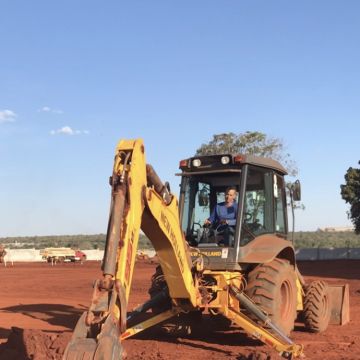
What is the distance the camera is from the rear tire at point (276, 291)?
26.2 feet

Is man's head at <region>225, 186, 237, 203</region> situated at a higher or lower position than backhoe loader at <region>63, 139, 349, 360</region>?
higher

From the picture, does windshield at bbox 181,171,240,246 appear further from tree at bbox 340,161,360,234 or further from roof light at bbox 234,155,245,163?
tree at bbox 340,161,360,234

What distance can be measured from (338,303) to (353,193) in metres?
28.4

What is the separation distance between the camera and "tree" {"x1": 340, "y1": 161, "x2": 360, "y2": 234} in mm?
37812

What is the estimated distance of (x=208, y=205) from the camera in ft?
30.7

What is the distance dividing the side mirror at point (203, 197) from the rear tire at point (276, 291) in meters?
1.47

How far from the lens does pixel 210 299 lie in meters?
8.01

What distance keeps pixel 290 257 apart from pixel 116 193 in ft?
15.8

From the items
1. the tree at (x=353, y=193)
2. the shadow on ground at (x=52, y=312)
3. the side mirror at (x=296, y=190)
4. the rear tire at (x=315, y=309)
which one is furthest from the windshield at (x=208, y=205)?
the tree at (x=353, y=193)

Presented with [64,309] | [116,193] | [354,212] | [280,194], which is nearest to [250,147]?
[354,212]

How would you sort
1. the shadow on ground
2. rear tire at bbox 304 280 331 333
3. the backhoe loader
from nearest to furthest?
the backhoe loader
rear tire at bbox 304 280 331 333
the shadow on ground

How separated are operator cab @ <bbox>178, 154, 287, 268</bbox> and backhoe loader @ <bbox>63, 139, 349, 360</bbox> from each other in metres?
0.02

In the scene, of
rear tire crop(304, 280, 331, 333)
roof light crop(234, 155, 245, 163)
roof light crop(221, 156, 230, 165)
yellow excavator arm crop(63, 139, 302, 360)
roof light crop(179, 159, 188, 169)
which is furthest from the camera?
rear tire crop(304, 280, 331, 333)

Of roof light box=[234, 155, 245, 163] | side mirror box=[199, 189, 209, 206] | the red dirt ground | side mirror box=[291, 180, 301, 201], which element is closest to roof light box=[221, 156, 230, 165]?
roof light box=[234, 155, 245, 163]
